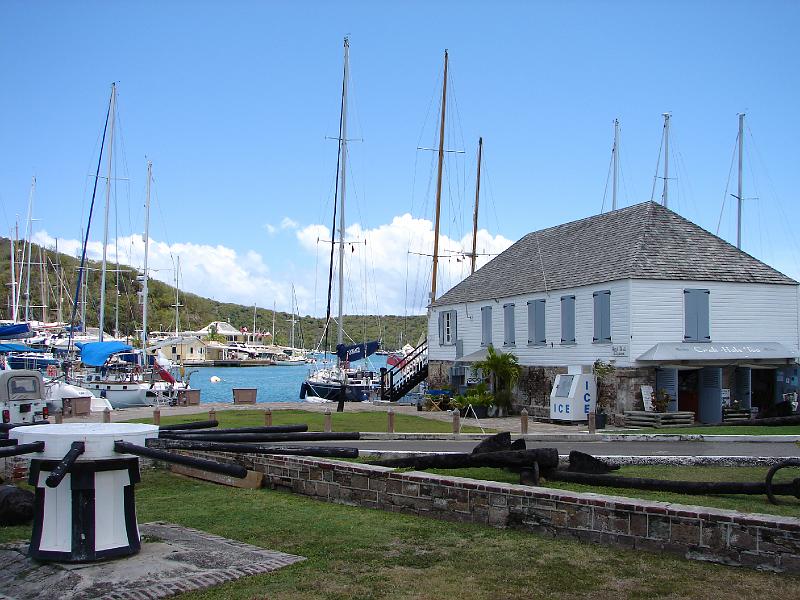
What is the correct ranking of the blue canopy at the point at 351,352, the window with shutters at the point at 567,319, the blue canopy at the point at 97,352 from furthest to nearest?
1. the blue canopy at the point at 97,352
2. the blue canopy at the point at 351,352
3. the window with shutters at the point at 567,319

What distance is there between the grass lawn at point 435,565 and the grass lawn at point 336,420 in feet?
48.7

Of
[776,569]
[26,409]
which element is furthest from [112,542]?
[26,409]

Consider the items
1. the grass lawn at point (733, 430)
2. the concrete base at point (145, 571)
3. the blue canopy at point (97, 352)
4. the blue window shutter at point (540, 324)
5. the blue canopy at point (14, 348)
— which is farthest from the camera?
the blue canopy at point (14, 348)

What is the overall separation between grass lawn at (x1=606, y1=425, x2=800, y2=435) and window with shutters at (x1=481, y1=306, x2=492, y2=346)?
12.9 meters

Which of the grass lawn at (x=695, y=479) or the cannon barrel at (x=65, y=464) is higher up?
the cannon barrel at (x=65, y=464)

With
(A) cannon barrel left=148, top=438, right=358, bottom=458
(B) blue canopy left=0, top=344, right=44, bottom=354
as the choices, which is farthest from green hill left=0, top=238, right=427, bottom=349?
(A) cannon barrel left=148, top=438, right=358, bottom=458

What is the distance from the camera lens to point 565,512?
10.2 metres

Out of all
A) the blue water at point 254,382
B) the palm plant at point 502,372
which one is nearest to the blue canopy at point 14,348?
the blue water at point 254,382

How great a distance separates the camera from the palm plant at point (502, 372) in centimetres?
3569

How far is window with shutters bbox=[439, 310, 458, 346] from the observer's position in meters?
43.4

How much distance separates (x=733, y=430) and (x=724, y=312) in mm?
5898

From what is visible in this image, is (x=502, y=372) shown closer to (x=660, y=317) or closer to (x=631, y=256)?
(x=631, y=256)

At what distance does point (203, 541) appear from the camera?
402 inches

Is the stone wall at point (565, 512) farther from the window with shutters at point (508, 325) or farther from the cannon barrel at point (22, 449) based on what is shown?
the window with shutters at point (508, 325)
